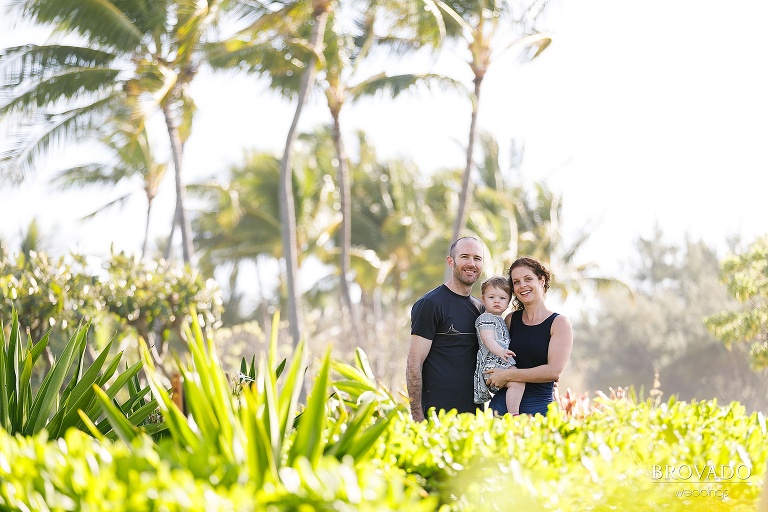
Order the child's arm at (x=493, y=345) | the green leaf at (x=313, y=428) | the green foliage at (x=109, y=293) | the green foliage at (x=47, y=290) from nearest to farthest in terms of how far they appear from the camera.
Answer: the green leaf at (x=313, y=428), the child's arm at (x=493, y=345), the green foliage at (x=47, y=290), the green foliage at (x=109, y=293)

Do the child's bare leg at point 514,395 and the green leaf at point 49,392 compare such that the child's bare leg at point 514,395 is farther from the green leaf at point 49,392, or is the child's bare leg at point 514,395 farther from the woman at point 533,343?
the green leaf at point 49,392

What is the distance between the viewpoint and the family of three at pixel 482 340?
495cm

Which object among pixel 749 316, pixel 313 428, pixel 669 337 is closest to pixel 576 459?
pixel 313 428

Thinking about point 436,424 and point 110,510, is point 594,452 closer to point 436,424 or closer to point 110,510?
point 436,424

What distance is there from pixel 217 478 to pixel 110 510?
38 cm

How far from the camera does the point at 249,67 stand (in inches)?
716

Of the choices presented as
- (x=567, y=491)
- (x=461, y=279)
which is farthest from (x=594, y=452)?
(x=461, y=279)

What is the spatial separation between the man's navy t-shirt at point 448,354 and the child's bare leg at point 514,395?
389mm

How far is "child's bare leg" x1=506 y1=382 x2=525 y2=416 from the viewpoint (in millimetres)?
4863

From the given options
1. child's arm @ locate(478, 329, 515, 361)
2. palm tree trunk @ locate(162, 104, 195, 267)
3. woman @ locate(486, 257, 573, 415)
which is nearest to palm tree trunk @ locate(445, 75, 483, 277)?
palm tree trunk @ locate(162, 104, 195, 267)

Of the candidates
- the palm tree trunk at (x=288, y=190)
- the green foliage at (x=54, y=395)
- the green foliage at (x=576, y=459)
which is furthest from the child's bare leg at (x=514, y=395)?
the palm tree trunk at (x=288, y=190)

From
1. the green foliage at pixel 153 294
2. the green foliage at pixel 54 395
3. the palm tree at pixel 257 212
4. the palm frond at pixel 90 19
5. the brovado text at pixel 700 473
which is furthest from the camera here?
the palm tree at pixel 257 212

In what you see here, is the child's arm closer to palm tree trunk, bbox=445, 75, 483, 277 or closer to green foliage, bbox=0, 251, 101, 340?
green foliage, bbox=0, 251, 101, 340

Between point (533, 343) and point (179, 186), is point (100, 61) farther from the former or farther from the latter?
point (533, 343)
